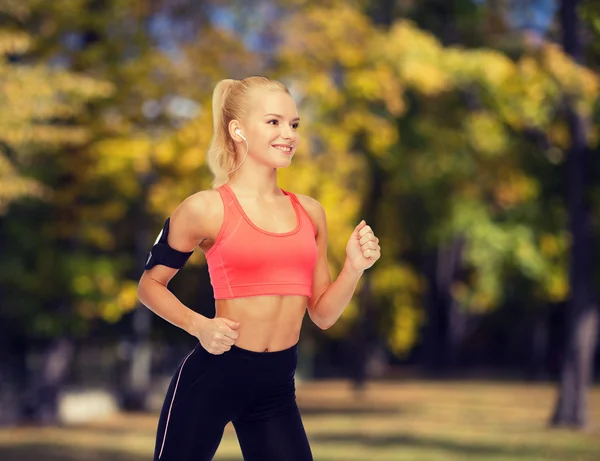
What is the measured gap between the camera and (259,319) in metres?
4.44

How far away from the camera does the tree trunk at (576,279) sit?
19.1m

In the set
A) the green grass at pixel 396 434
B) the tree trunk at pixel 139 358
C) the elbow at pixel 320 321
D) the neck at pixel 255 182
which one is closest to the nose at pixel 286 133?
the neck at pixel 255 182

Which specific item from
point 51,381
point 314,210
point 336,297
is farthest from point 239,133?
point 51,381

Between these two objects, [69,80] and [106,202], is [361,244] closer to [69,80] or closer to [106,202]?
[69,80]

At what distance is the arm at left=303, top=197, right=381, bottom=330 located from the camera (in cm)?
450

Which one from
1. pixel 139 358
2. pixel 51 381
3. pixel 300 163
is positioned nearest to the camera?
pixel 300 163

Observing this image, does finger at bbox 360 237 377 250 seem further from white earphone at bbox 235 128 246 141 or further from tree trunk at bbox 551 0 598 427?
tree trunk at bbox 551 0 598 427

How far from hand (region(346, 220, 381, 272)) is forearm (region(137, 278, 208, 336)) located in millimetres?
697

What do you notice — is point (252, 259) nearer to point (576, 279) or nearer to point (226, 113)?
point (226, 113)

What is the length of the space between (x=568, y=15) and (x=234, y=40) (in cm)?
672

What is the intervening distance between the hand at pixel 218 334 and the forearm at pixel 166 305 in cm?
9

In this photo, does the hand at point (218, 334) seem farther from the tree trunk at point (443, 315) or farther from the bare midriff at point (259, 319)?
the tree trunk at point (443, 315)

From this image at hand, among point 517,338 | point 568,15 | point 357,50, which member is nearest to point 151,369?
point 357,50

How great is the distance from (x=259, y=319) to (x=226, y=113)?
93 cm
